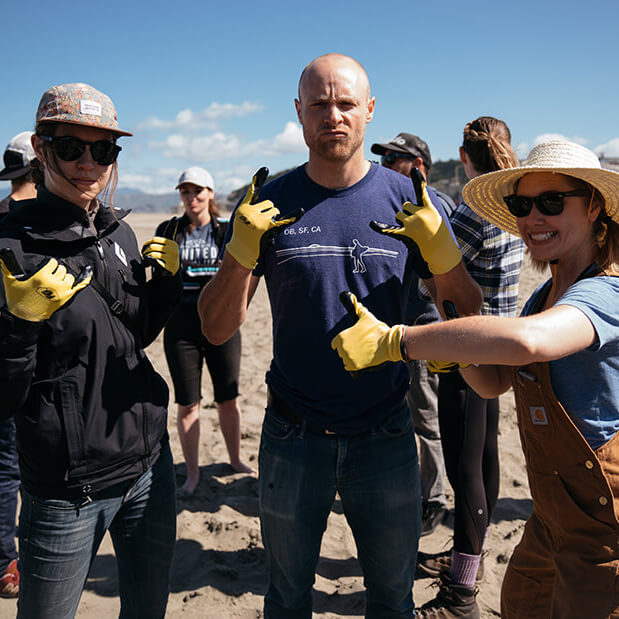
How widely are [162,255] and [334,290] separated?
0.76 metres

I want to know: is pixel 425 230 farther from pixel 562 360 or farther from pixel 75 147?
pixel 75 147

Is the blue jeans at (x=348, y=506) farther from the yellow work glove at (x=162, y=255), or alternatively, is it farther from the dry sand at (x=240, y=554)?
the dry sand at (x=240, y=554)

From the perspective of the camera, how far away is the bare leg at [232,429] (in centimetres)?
412

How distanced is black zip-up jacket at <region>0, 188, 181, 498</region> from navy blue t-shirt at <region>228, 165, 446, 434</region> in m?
0.58

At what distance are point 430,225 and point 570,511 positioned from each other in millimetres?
1012

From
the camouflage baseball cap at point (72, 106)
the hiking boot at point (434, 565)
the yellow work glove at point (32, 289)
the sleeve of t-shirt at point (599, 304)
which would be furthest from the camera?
the hiking boot at point (434, 565)

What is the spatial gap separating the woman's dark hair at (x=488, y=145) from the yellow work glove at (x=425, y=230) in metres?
1.16

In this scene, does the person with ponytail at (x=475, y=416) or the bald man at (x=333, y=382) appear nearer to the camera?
the bald man at (x=333, y=382)

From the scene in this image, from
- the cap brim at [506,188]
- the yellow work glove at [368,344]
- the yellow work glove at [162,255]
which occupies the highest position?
the cap brim at [506,188]

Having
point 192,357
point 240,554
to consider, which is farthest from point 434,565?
point 192,357

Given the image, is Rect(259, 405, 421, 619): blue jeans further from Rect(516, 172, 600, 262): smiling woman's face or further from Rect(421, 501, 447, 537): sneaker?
Rect(421, 501, 447, 537): sneaker

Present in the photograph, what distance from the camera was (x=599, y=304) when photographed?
5.08ft

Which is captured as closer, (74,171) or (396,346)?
(396,346)

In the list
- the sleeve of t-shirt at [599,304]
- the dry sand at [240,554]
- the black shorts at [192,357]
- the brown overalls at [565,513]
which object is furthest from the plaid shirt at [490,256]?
the black shorts at [192,357]
